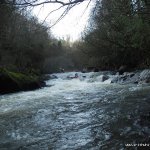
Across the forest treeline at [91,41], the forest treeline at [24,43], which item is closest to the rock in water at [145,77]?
the forest treeline at [91,41]

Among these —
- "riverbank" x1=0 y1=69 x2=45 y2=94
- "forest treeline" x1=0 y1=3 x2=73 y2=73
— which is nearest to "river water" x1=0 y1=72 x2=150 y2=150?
"forest treeline" x1=0 y1=3 x2=73 y2=73

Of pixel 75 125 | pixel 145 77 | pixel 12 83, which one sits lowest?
pixel 75 125

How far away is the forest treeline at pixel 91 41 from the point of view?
746 cm

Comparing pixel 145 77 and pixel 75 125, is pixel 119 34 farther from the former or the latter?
pixel 75 125

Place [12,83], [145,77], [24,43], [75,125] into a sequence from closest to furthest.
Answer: [75,125] → [12,83] → [145,77] → [24,43]

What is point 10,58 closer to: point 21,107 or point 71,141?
point 21,107

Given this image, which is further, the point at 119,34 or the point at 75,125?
the point at 119,34

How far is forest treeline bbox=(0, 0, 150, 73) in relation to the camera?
294 inches

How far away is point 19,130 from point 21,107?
374cm

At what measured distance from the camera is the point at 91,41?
28172mm

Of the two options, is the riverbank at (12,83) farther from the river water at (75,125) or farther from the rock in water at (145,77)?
the rock in water at (145,77)

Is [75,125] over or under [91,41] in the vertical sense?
under

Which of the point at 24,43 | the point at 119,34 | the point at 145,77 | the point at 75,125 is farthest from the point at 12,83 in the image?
the point at 24,43

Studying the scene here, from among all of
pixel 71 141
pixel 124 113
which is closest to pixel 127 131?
pixel 71 141
